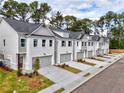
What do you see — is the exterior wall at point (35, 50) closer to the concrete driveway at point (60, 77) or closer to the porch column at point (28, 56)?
the porch column at point (28, 56)

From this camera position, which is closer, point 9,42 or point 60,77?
point 60,77

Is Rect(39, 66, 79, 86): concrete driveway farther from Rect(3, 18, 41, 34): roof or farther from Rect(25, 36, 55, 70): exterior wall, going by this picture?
Rect(3, 18, 41, 34): roof

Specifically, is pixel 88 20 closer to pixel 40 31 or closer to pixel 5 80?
pixel 40 31

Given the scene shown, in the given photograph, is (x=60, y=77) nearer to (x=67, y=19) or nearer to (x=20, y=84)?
(x=20, y=84)

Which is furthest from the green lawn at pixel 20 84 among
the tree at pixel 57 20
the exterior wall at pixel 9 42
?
the tree at pixel 57 20

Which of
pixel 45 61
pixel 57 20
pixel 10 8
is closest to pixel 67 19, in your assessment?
pixel 57 20

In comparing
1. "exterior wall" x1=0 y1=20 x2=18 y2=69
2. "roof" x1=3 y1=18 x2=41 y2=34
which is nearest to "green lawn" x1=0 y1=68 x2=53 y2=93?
"exterior wall" x1=0 y1=20 x2=18 y2=69

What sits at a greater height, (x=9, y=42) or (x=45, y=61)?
(x=9, y=42)
